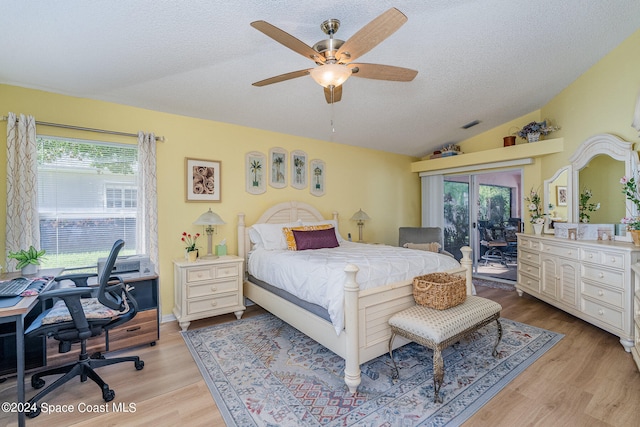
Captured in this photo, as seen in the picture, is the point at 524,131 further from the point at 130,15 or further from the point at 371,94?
the point at 130,15

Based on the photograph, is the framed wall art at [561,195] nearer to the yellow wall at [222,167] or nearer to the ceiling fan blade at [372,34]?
the yellow wall at [222,167]

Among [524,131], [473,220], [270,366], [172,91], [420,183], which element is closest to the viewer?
[270,366]

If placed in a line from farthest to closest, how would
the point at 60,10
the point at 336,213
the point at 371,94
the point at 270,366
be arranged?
1. the point at 336,213
2. the point at 371,94
3. the point at 270,366
4. the point at 60,10

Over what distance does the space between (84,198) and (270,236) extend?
1960 mm

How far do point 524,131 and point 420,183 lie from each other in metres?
2.15

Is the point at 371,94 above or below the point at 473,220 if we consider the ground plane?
above

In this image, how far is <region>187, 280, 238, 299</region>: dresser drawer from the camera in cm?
313

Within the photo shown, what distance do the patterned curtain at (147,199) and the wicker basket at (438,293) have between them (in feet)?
8.88

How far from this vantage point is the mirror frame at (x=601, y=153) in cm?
301

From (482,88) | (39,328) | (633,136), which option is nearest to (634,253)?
(633,136)

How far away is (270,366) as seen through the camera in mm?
2449

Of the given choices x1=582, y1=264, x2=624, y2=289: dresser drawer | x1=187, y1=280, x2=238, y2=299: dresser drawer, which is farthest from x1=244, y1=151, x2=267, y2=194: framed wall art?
x1=582, y1=264, x2=624, y2=289: dresser drawer

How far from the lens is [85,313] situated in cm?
205

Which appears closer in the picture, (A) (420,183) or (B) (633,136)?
(B) (633,136)
